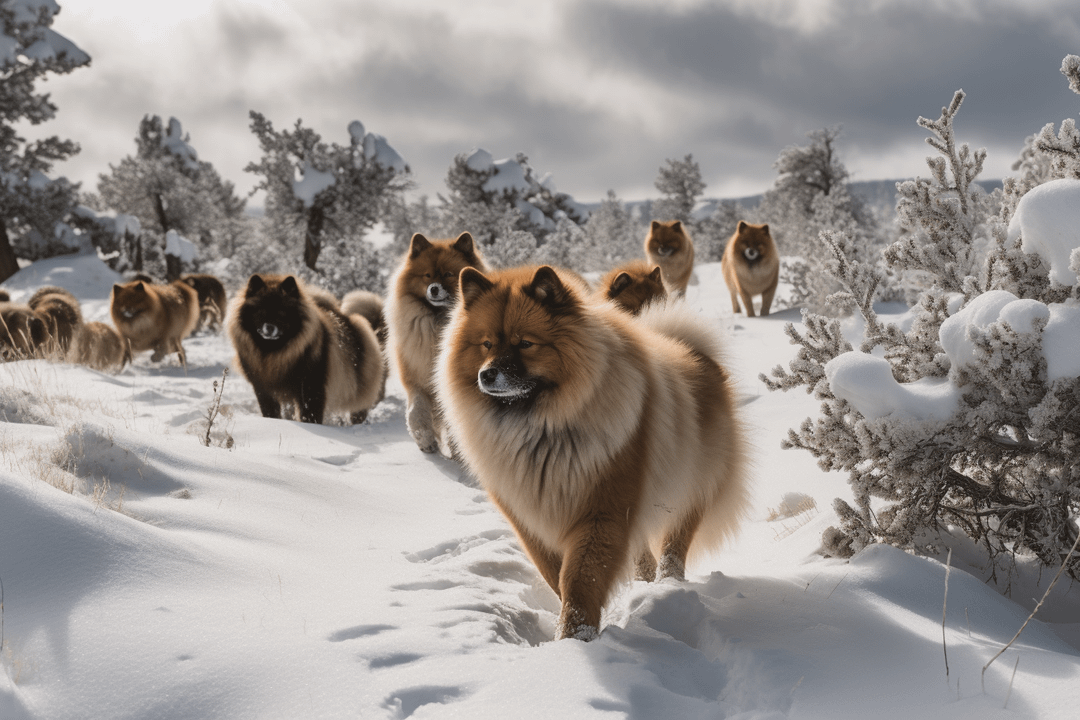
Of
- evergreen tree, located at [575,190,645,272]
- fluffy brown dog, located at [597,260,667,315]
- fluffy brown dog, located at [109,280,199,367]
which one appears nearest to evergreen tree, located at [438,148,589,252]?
evergreen tree, located at [575,190,645,272]

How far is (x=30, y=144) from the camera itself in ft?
73.7

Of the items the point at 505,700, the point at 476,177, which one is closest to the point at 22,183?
the point at 476,177

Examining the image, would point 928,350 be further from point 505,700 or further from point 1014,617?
point 505,700

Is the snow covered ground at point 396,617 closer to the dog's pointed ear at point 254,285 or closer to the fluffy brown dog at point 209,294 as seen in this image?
the dog's pointed ear at point 254,285

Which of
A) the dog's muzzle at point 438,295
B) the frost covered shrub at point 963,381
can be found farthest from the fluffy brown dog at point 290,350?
the frost covered shrub at point 963,381

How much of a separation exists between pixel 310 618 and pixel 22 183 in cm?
2703

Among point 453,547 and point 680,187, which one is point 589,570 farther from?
point 680,187

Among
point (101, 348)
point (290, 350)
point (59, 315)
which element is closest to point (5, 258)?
point (101, 348)

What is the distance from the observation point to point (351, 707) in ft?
6.20

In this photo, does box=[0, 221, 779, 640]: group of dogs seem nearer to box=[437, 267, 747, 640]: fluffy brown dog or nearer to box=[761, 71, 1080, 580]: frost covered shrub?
box=[437, 267, 747, 640]: fluffy brown dog

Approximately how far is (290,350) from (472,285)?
15.3 ft

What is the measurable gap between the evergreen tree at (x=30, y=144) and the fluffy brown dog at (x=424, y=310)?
74.4ft

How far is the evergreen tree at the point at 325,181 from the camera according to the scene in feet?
78.5

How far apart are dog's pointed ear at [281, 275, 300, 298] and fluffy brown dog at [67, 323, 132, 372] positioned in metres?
5.63
